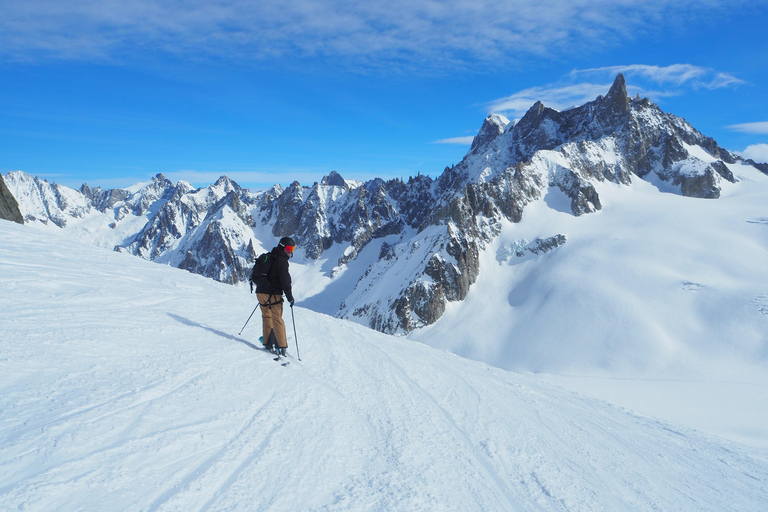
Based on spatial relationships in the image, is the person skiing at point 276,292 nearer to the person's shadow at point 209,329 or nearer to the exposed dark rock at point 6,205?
the person's shadow at point 209,329

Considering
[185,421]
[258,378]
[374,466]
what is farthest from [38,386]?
[374,466]

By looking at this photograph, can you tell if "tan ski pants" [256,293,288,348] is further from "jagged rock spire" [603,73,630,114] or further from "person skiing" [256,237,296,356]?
"jagged rock spire" [603,73,630,114]

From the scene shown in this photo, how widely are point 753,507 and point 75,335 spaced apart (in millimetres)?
11464

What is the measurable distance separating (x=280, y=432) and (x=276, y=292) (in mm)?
3799

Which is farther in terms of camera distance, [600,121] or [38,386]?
[600,121]

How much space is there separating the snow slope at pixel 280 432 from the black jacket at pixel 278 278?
141 centimetres

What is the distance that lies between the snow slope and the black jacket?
141cm

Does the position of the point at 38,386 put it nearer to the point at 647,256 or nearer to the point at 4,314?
the point at 4,314

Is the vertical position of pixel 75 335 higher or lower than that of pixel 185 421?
higher

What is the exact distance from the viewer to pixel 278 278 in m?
8.30

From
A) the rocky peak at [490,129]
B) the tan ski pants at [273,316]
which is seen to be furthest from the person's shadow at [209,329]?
the rocky peak at [490,129]

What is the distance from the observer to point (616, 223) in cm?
9431

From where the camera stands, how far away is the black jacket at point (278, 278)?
8.30 metres

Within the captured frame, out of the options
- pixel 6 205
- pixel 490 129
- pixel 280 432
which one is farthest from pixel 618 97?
pixel 280 432
